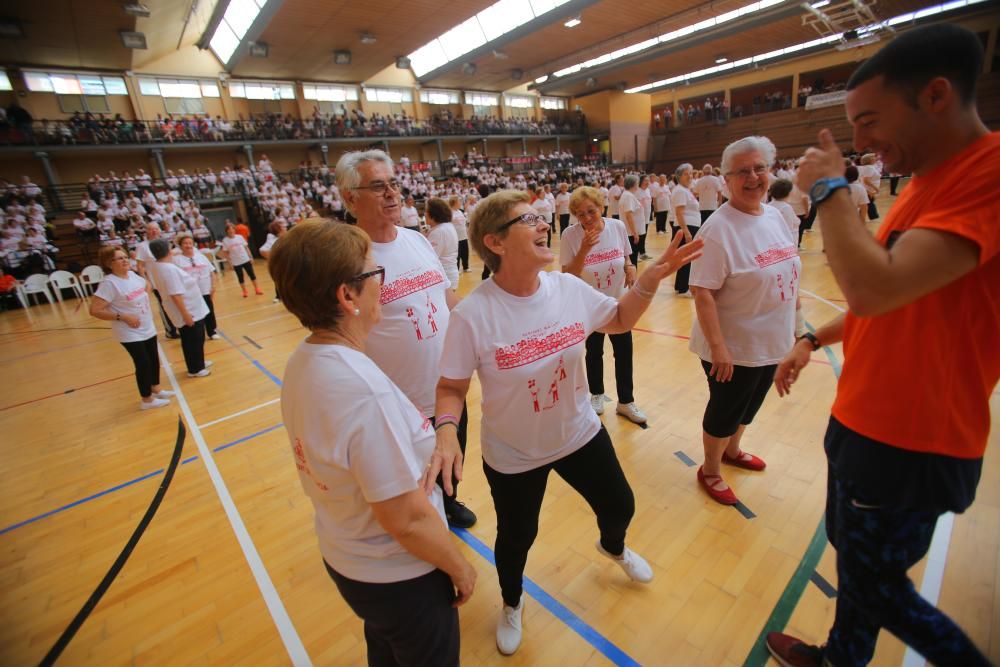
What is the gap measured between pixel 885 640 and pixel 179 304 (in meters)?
6.39

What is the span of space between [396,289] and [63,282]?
1585 cm

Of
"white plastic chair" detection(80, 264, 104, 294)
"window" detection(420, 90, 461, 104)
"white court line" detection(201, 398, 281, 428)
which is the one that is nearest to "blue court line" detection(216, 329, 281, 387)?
"white court line" detection(201, 398, 281, 428)

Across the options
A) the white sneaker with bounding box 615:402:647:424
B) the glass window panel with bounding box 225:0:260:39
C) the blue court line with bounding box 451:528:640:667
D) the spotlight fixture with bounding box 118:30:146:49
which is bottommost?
the blue court line with bounding box 451:528:640:667

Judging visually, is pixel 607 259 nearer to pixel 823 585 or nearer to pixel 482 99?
pixel 823 585

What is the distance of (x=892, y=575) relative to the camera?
48.9 inches

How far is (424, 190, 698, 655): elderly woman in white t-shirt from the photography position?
65.8 inches

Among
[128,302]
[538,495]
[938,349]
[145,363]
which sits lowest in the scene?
[145,363]

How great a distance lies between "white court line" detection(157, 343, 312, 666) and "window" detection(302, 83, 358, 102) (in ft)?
76.7

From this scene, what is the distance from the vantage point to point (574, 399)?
179 centimetres

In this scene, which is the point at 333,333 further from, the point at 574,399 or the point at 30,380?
the point at 30,380

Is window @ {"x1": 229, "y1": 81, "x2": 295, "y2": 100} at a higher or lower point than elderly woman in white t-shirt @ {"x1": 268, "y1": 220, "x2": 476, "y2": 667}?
higher

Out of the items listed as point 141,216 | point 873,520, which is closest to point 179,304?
point 873,520

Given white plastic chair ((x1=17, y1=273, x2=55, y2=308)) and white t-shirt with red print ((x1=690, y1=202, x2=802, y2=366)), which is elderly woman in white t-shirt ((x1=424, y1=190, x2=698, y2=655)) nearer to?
white t-shirt with red print ((x1=690, y1=202, x2=802, y2=366))

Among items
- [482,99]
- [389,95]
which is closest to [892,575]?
[389,95]
